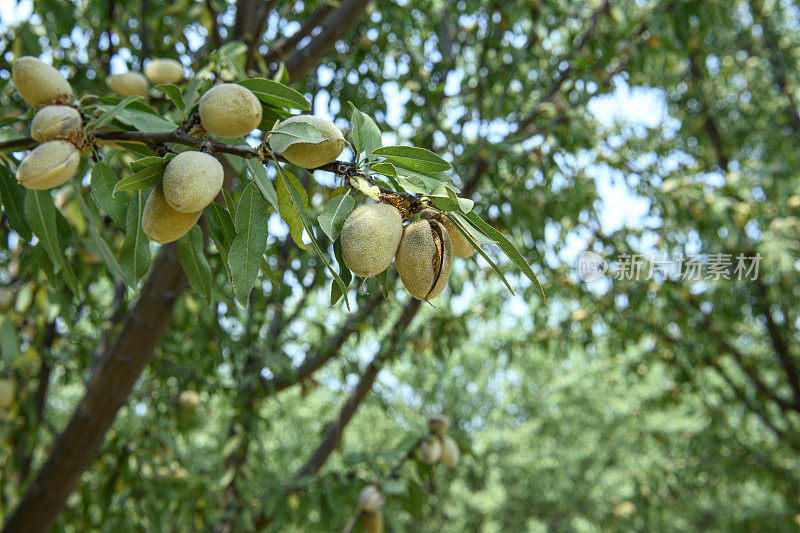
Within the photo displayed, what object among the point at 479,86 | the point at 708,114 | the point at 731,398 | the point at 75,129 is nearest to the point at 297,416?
the point at 731,398

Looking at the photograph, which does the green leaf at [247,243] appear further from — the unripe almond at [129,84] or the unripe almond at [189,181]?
the unripe almond at [129,84]

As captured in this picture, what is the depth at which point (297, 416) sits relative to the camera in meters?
10.7

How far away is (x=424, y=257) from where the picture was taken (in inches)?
36.0

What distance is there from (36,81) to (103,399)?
1272 millimetres

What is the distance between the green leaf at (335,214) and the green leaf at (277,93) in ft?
0.68

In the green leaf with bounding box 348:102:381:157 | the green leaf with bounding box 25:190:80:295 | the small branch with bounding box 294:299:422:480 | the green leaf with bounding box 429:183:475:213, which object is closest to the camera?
the green leaf with bounding box 429:183:475:213

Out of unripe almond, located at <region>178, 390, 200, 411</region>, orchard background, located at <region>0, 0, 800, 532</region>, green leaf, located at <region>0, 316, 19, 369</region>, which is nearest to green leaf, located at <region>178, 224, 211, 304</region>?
orchard background, located at <region>0, 0, 800, 532</region>

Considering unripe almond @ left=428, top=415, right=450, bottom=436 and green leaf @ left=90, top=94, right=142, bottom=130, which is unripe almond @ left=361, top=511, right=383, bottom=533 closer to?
unripe almond @ left=428, top=415, right=450, bottom=436

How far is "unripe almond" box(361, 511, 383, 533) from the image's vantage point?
2.60m

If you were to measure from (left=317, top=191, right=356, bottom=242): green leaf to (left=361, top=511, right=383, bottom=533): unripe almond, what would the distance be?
1.95m

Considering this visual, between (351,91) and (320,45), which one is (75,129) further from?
(351,91)

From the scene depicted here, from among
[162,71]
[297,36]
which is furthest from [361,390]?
[162,71]

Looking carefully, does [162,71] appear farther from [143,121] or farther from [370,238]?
[370,238]

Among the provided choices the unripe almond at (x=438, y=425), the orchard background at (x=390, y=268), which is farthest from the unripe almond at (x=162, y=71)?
the unripe almond at (x=438, y=425)
